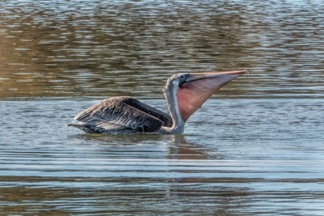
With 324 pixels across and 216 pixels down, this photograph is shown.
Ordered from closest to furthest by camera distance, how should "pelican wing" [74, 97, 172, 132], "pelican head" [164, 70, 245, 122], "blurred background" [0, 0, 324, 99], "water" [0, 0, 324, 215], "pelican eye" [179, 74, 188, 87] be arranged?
"water" [0, 0, 324, 215] → "pelican wing" [74, 97, 172, 132] → "pelican head" [164, 70, 245, 122] → "pelican eye" [179, 74, 188, 87] → "blurred background" [0, 0, 324, 99]

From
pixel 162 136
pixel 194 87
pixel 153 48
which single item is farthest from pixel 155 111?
pixel 153 48

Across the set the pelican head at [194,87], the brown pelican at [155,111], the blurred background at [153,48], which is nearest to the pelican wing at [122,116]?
the brown pelican at [155,111]

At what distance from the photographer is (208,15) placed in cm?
3944

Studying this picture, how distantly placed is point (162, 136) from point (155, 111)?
17.6 inches

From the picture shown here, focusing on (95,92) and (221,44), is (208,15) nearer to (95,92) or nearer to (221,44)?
(221,44)

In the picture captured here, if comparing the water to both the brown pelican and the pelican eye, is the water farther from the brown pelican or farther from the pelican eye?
the pelican eye

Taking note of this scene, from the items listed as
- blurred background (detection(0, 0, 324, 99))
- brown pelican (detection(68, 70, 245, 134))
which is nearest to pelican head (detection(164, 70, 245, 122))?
brown pelican (detection(68, 70, 245, 134))

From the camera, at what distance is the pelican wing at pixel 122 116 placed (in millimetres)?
13156

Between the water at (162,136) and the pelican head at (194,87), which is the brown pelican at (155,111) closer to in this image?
the pelican head at (194,87)

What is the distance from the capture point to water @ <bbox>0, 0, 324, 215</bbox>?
30.6 feet

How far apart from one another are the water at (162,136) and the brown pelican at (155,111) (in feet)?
0.53

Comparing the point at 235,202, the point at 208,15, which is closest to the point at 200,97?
the point at 235,202

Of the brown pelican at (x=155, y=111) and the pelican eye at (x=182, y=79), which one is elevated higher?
the pelican eye at (x=182, y=79)

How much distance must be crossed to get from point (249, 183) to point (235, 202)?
95 cm
